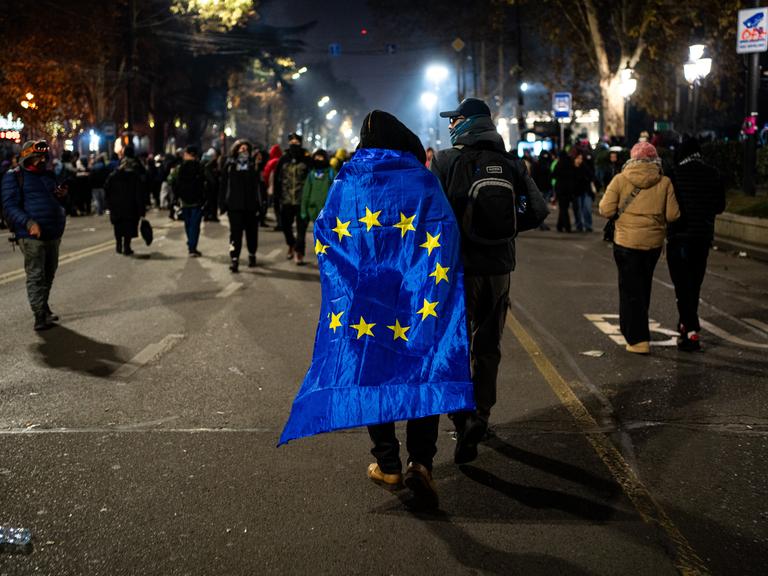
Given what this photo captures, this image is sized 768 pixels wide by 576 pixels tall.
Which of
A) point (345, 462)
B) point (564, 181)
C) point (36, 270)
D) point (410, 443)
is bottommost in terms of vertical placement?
point (345, 462)

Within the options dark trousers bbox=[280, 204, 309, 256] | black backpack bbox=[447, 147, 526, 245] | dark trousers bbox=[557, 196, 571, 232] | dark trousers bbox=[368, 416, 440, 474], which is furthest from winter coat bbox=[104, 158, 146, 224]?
dark trousers bbox=[368, 416, 440, 474]

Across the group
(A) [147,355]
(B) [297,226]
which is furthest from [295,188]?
(A) [147,355]

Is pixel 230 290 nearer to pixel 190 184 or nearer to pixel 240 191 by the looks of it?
pixel 240 191

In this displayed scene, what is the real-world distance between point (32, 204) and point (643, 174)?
5.67m

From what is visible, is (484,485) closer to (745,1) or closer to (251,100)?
(745,1)

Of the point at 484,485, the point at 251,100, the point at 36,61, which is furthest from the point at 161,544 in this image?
the point at 251,100

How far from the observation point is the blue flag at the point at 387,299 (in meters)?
4.77

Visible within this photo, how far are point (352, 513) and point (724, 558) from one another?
5.28ft

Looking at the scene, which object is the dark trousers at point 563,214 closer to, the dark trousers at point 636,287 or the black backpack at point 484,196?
the dark trousers at point 636,287

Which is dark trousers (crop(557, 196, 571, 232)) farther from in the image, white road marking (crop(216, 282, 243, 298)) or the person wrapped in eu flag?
the person wrapped in eu flag

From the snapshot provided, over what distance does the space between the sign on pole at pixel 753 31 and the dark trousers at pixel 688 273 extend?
47.7ft

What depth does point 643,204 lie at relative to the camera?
877cm

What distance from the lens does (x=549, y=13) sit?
1661 inches

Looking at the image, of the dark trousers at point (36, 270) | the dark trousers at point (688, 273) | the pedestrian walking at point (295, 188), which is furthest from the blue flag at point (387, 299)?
the pedestrian walking at point (295, 188)
